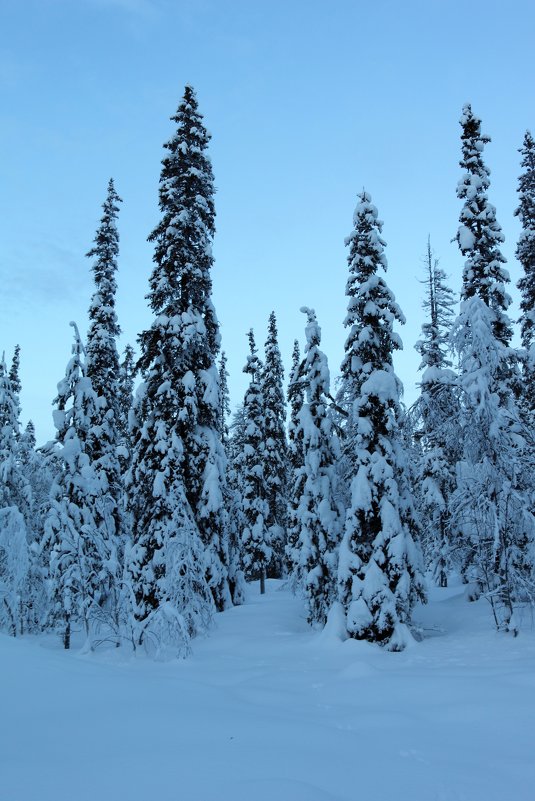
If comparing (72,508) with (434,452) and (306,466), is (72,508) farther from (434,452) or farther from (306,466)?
(434,452)

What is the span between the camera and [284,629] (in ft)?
71.2

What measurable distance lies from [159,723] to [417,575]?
1217cm

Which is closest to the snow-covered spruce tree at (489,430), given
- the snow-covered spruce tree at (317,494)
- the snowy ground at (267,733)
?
the snowy ground at (267,733)

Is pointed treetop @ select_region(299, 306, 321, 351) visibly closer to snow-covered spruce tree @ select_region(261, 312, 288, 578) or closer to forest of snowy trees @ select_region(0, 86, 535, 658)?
forest of snowy trees @ select_region(0, 86, 535, 658)

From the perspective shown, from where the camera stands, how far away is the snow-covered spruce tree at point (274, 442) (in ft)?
132

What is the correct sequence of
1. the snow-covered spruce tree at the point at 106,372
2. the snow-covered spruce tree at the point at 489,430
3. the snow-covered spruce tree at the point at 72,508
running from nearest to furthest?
the snow-covered spruce tree at the point at 489,430, the snow-covered spruce tree at the point at 72,508, the snow-covered spruce tree at the point at 106,372

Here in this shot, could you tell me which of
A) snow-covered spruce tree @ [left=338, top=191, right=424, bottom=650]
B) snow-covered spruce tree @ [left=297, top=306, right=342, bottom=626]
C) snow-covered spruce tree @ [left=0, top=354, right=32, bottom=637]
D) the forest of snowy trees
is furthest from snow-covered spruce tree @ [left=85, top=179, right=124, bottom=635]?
snow-covered spruce tree @ [left=338, top=191, right=424, bottom=650]

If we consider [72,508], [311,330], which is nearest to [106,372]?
[72,508]

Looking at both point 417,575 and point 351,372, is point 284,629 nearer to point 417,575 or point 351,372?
point 417,575

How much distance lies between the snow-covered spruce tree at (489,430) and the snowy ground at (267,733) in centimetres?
417

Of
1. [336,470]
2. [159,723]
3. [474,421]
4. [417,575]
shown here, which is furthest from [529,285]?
[159,723]

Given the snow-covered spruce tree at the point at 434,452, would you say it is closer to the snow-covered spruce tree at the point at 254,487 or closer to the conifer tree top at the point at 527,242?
the conifer tree top at the point at 527,242

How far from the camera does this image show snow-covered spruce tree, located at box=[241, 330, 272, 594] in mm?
38594

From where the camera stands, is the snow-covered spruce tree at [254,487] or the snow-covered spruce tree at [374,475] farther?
the snow-covered spruce tree at [254,487]
